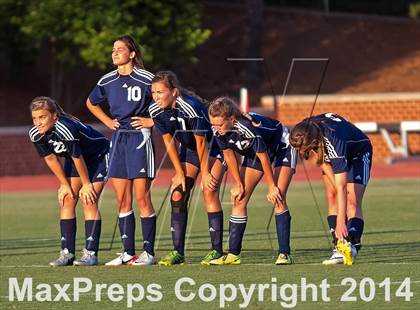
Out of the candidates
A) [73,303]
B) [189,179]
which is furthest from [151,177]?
[73,303]

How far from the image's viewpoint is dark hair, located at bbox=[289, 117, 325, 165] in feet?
36.0

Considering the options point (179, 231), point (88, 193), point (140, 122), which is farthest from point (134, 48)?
point (179, 231)

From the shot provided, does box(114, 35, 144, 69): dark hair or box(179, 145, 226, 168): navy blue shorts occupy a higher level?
box(114, 35, 144, 69): dark hair

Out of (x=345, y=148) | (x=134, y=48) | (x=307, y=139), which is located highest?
(x=134, y=48)

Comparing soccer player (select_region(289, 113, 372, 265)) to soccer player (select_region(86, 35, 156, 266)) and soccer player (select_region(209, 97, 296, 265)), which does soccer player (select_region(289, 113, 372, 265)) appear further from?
soccer player (select_region(86, 35, 156, 266))

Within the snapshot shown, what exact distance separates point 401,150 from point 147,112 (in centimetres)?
1833

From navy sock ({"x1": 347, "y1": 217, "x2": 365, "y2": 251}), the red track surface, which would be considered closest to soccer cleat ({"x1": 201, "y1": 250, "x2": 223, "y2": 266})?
navy sock ({"x1": 347, "y1": 217, "x2": 365, "y2": 251})

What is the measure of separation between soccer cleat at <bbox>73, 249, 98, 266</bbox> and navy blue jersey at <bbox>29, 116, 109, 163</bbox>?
3.03 ft

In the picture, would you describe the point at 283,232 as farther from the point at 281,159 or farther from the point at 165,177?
the point at 165,177

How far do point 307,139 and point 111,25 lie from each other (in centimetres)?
1977

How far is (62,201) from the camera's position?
12320mm

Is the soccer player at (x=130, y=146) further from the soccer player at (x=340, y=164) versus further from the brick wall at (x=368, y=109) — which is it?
the brick wall at (x=368, y=109)

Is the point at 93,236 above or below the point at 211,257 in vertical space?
above

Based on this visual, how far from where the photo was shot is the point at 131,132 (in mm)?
12070
